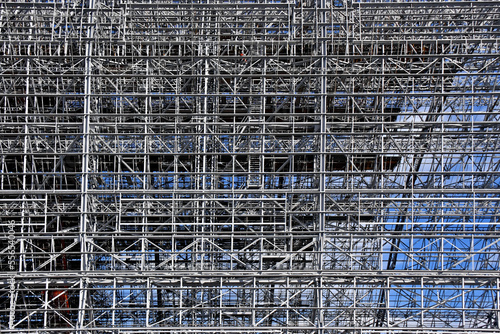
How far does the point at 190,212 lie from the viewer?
24719 mm

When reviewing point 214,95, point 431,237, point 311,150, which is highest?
point 214,95

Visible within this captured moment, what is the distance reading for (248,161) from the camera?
2419cm

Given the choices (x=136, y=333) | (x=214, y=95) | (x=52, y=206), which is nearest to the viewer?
(x=136, y=333)

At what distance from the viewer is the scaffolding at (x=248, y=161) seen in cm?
2286

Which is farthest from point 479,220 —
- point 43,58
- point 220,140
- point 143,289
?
point 43,58

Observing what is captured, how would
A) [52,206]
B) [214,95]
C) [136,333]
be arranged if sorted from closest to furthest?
[136,333], [214,95], [52,206]

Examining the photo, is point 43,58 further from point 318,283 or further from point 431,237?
point 431,237

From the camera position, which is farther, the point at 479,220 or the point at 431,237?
the point at 479,220

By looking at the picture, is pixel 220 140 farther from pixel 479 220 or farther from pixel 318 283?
pixel 479 220

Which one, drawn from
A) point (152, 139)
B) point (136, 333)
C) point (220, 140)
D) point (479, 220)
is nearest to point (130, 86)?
point (152, 139)

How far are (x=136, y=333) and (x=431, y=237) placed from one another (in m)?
10.7

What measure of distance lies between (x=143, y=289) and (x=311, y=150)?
8088mm

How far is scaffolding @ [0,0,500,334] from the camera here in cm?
2286

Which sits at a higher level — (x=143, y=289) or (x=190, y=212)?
(x=190, y=212)
